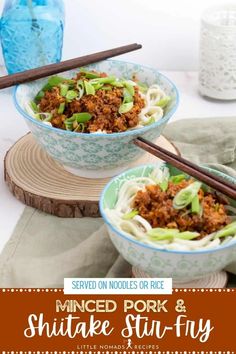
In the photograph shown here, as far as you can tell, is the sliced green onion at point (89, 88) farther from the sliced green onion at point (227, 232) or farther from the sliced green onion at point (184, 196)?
the sliced green onion at point (227, 232)

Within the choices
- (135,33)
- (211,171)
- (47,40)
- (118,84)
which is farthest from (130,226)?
(135,33)

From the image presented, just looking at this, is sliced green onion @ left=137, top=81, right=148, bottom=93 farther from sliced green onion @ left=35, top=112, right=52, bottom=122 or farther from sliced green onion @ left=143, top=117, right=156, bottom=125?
sliced green onion @ left=35, top=112, right=52, bottom=122

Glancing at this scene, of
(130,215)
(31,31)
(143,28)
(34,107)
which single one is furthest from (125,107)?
(143,28)

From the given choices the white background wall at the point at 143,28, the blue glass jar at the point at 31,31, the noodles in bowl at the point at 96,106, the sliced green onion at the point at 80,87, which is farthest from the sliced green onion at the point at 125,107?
the white background wall at the point at 143,28

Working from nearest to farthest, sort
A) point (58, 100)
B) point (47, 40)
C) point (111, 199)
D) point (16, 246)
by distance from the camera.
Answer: point (111, 199) → point (16, 246) → point (58, 100) → point (47, 40)

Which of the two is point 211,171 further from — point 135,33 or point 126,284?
point 135,33

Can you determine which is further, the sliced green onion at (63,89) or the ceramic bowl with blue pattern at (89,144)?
the sliced green onion at (63,89)

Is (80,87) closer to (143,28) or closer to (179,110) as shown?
(179,110)

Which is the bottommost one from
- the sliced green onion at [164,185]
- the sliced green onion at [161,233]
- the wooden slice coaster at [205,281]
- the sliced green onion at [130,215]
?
the wooden slice coaster at [205,281]
